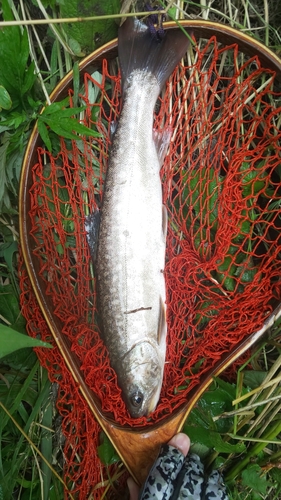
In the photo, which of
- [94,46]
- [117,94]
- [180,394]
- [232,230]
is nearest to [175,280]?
[232,230]

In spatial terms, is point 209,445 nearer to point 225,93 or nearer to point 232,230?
point 232,230

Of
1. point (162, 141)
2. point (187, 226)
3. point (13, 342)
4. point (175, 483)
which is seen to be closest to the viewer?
point (13, 342)

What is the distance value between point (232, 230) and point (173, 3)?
1.05 meters

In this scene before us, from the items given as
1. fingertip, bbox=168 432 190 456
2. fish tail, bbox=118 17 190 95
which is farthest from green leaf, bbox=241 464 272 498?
fish tail, bbox=118 17 190 95

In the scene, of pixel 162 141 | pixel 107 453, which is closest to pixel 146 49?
pixel 162 141

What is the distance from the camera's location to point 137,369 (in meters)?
1.76

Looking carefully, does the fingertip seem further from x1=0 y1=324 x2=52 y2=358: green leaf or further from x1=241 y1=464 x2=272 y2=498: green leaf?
x1=0 y1=324 x2=52 y2=358: green leaf

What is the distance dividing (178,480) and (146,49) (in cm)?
175

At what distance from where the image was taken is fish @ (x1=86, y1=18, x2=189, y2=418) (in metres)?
1.76

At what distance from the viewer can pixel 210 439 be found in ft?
5.74

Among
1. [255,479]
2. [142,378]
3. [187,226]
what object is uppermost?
[187,226]

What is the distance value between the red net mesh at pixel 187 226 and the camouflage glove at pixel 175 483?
0.19m

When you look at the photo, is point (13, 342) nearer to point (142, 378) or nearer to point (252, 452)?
point (142, 378)

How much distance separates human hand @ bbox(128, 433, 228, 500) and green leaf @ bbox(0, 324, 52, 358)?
0.68 meters
